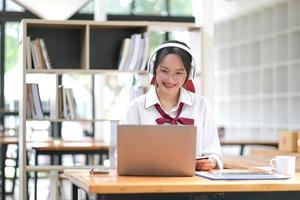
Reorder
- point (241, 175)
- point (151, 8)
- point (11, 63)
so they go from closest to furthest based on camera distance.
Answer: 1. point (241, 175)
2. point (11, 63)
3. point (151, 8)

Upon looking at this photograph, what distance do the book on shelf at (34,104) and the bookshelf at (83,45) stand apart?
3 cm

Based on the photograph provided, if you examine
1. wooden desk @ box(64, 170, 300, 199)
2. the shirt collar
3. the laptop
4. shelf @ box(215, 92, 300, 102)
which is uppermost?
shelf @ box(215, 92, 300, 102)

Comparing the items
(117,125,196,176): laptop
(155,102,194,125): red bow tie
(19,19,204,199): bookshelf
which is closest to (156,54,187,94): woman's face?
(155,102,194,125): red bow tie

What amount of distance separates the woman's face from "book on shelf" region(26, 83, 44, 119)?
228cm

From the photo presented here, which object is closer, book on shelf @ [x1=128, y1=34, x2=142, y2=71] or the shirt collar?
the shirt collar

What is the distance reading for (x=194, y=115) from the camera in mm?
3021

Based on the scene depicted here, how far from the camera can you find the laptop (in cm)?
247

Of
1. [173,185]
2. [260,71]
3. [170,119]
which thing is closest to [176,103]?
[170,119]

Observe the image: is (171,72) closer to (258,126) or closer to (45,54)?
(45,54)

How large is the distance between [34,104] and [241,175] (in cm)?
280

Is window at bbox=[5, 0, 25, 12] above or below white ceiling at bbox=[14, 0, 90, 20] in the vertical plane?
above

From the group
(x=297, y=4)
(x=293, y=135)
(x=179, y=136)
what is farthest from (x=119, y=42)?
(x=297, y=4)

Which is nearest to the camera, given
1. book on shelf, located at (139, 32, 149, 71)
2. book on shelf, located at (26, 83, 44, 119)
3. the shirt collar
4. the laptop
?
the laptop

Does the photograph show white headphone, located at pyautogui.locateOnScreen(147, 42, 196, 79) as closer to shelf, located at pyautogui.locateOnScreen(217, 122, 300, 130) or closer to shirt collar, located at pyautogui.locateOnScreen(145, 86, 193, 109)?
shirt collar, located at pyautogui.locateOnScreen(145, 86, 193, 109)
